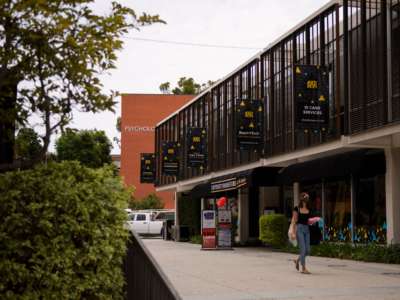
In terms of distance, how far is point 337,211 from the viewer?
2403cm

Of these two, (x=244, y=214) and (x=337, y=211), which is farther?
(x=244, y=214)

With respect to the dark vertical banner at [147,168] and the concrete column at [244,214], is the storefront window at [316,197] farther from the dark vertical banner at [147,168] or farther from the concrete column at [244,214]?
the dark vertical banner at [147,168]

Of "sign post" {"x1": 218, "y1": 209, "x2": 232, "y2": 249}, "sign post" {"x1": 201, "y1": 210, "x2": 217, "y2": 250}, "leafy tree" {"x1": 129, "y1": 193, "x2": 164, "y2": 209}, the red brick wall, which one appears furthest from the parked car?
the red brick wall

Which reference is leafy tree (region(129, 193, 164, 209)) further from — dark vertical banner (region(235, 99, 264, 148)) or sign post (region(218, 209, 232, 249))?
dark vertical banner (region(235, 99, 264, 148))

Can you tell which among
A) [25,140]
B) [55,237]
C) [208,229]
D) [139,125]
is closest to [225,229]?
[208,229]

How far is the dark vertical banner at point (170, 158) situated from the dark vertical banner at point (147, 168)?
28.4 ft

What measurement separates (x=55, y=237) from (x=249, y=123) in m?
23.2

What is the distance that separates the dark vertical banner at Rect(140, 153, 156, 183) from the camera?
172 ft

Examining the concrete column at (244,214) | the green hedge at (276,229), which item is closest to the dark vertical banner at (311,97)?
the green hedge at (276,229)

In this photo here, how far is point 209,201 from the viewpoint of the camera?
41719 millimetres

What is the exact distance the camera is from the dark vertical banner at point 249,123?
2817cm

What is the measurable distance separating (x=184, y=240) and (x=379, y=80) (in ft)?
76.9

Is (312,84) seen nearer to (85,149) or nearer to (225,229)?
(225,229)

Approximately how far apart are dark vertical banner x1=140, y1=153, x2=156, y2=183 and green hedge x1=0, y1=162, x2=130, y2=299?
46.5m
